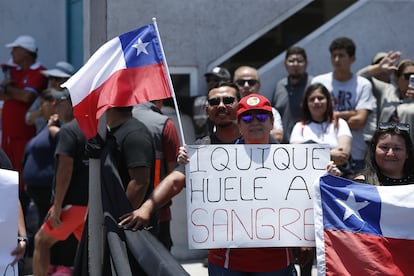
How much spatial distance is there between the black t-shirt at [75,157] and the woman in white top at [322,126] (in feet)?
5.86

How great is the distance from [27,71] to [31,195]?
173cm

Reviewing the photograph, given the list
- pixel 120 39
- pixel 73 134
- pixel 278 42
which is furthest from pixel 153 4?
pixel 120 39

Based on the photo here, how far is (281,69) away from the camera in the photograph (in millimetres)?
9258

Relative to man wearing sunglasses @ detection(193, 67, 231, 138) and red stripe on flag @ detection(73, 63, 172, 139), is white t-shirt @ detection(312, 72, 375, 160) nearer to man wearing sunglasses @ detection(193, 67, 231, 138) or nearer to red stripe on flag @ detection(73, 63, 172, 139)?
man wearing sunglasses @ detection(193, 67, 231, 138)

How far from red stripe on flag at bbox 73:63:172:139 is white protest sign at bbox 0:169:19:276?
66 centimetres

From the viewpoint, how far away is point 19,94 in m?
9.74

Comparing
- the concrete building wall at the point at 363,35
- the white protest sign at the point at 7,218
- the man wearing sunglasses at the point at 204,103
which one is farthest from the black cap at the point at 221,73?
the white protest sign at the point at 7,218

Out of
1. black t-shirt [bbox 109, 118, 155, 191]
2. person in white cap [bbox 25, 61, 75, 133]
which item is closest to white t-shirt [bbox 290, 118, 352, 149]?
black t-shirt [bbox 109, 118, 155, 191]

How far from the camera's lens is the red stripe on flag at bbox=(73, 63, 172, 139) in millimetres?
5384

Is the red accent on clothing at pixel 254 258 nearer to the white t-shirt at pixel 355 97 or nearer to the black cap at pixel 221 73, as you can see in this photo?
the white t-shirt at pixel 355 97

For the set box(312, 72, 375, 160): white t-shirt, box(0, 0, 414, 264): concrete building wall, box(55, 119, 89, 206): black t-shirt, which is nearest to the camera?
box(55, 119, 89, 206): black t-shirt

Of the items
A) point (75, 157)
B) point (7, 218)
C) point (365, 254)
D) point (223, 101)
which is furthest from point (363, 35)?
point (7, 218)

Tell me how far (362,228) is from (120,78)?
1734 millimetres

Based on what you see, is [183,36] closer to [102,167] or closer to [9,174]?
[102,167]
